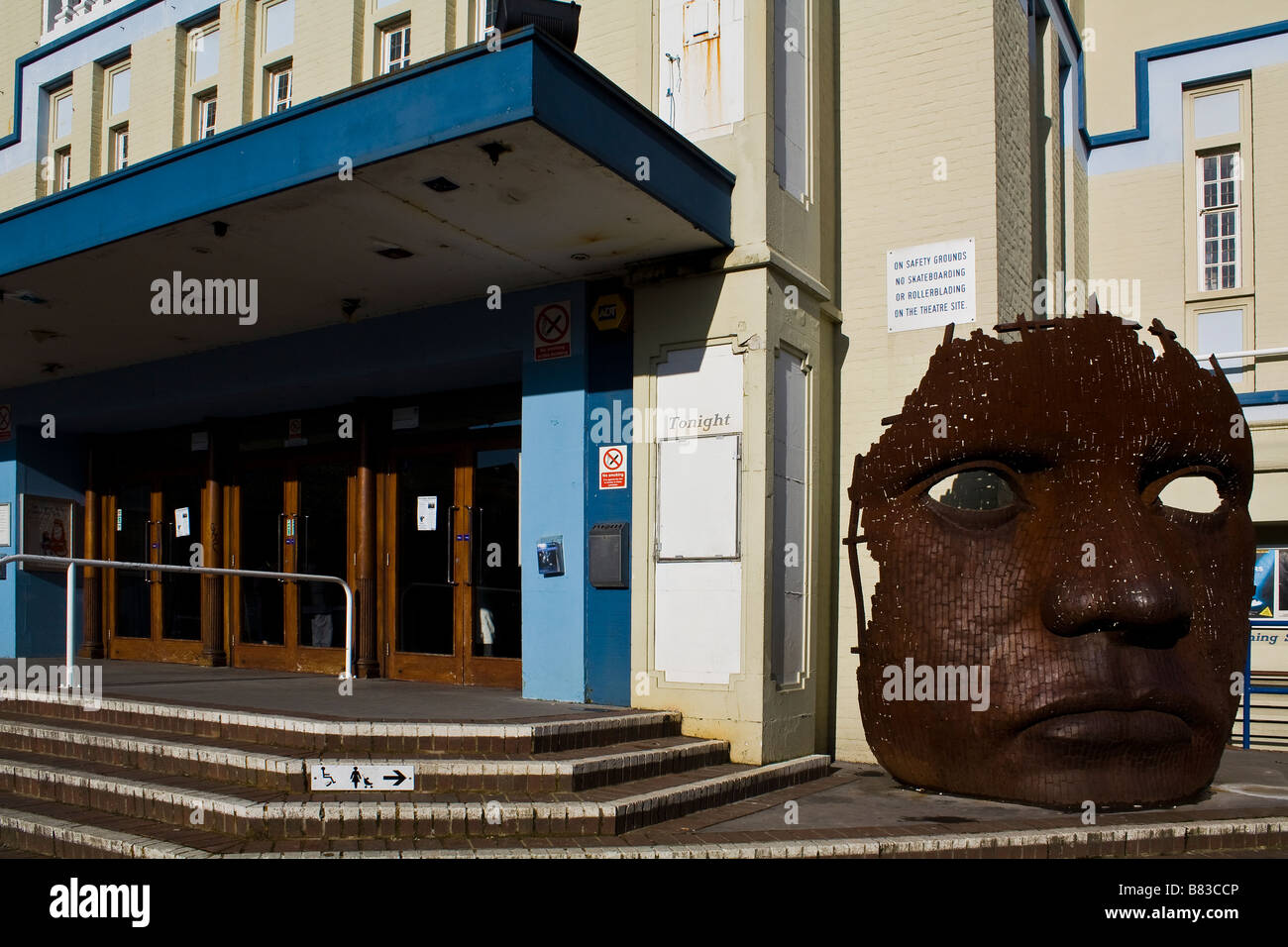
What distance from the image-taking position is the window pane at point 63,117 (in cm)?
1404

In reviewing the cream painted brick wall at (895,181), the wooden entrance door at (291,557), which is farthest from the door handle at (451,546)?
the cream painted brick wall at (895,181)

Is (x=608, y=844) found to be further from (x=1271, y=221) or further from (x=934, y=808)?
(x=1271, y=221)

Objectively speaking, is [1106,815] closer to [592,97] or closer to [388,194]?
[592,97]

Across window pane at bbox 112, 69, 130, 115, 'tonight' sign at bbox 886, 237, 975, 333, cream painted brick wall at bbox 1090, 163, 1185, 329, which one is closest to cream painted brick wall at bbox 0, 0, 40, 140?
window pane at bbox 112, 69, 130, 115

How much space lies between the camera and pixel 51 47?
14078 mm

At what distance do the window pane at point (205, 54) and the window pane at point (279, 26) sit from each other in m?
0.74

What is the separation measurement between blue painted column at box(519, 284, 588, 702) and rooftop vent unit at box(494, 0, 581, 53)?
196cm

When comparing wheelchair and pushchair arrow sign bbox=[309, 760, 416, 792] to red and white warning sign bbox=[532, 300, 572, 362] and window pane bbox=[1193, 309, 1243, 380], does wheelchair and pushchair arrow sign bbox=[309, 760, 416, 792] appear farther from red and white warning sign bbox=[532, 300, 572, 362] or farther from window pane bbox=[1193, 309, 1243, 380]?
window pane bbox=[1193, 309, 1243, 380]

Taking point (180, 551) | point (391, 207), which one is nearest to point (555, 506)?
point (391, 207)

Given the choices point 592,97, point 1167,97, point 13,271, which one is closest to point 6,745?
point 13,271

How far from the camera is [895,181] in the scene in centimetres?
967

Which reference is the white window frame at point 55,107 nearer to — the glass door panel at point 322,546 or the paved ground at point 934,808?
the glass door panel at point 322,546

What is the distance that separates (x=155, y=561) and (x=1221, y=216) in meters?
12.6

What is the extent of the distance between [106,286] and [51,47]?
21.5ft
